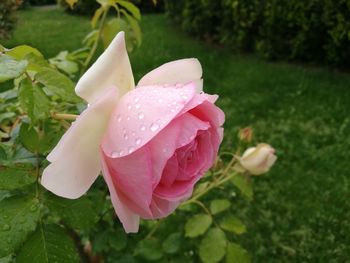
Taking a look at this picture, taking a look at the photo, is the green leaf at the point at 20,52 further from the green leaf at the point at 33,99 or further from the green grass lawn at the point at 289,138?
the green grass lawn at the point at 289,138

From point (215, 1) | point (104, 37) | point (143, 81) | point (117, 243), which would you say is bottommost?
point (215, 1)

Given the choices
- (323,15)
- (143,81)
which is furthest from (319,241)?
(323,15)

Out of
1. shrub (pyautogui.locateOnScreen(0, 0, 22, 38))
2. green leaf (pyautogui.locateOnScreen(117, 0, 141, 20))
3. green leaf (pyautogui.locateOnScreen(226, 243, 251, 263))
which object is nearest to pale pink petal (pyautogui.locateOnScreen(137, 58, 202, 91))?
green leaf (pyautogui.locateOnScreen(117, 0, 141, 20))

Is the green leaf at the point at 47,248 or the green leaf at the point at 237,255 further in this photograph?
the green leaf at the point at 237,255

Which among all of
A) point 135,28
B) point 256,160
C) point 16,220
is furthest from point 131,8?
point 16,220

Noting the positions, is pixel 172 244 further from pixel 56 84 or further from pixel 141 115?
pixel 141 115

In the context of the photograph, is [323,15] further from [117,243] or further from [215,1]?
[117,243]

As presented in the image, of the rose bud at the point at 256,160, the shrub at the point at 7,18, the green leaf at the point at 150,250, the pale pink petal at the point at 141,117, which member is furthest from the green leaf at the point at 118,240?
the shrub at the point at 7,18
